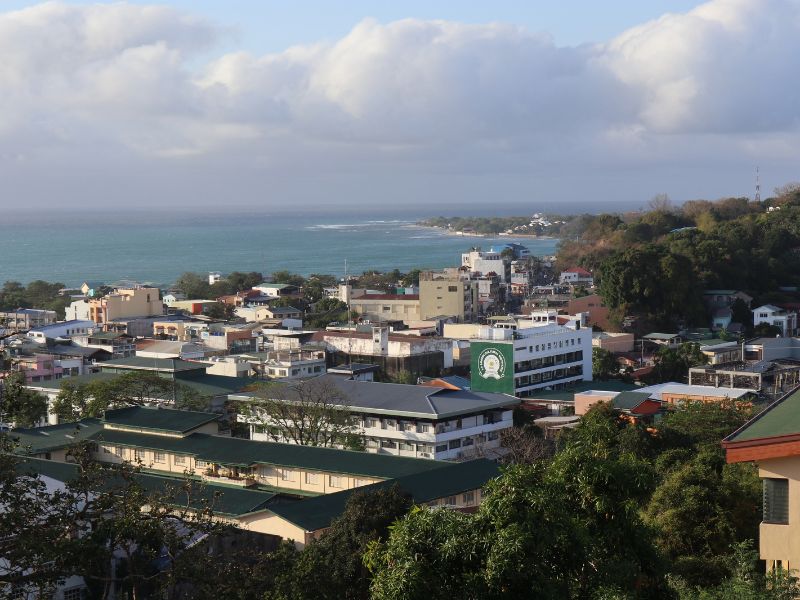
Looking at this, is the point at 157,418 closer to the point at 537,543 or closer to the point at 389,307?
the point at 537,543

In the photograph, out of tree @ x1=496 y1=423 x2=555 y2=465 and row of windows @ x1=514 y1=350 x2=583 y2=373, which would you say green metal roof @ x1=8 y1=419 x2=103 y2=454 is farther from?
row of windows @ x1=514 y1=350 x2=583 y2=373

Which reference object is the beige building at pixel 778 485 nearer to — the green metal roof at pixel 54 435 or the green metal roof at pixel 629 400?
the green metal roof at pixel 54 435

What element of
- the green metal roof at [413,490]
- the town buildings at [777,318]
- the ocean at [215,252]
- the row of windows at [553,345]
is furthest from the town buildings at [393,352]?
the ocean at [215,252]

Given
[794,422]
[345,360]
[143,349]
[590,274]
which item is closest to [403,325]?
[345,360]

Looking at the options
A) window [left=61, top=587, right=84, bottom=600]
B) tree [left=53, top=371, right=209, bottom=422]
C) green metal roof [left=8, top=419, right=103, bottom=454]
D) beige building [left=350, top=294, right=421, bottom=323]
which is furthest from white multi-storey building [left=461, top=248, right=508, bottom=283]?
window [left=61, top=587, right=84, bottom=600]

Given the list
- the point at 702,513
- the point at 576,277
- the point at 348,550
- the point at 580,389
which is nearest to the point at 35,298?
the point at 576,277
